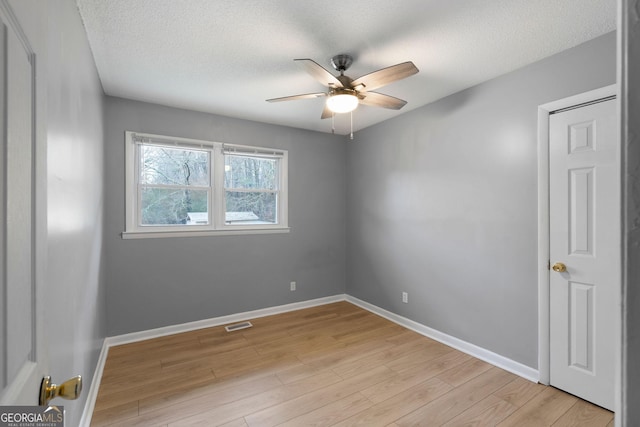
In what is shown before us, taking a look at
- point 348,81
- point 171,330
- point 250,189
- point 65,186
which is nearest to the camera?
point 65,186

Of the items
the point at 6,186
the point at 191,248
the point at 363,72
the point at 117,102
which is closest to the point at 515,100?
the point at 363,72

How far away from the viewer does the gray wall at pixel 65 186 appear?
722 millimetres

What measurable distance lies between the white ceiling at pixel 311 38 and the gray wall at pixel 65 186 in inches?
10.4

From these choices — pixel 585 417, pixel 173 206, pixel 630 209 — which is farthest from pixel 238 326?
pixel 630 209

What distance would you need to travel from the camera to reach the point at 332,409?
2021mm

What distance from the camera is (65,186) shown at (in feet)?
4.51

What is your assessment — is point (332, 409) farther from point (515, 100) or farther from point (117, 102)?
point (117, 102)

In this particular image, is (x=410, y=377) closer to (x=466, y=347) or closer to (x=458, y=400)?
(x=458, y=400)

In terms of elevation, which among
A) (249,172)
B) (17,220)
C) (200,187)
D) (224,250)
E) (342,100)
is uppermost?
(342,100)

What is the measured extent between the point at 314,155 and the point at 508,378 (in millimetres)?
3267

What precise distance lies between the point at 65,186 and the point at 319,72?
1602 mm

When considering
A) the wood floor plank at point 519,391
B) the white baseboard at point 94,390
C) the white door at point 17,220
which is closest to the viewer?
the white door at point 17,220

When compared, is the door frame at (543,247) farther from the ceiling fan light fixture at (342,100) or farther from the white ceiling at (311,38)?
the ceiling fan light fixture at (342,100)

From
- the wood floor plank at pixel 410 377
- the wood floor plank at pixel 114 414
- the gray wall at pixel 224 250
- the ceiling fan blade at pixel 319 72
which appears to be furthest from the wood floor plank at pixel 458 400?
the ceiling fan blade at pixel 319 72
